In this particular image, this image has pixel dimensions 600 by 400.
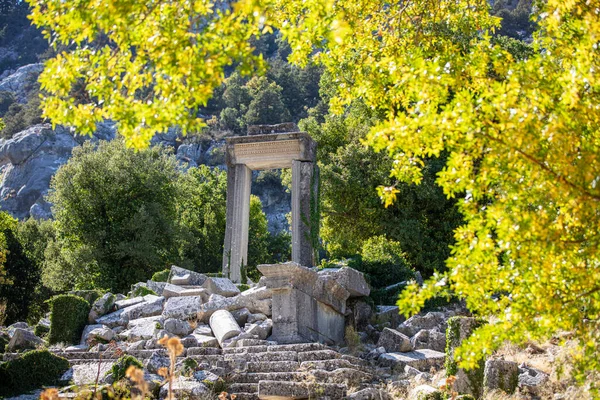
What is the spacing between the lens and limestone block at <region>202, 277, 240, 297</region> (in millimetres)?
15870

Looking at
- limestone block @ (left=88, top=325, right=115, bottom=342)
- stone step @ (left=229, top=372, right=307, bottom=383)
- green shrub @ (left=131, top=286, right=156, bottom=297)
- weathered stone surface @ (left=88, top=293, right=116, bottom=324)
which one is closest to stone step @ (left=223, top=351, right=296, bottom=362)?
stone step @ (left=229, top=372, right=307, bottom=383)

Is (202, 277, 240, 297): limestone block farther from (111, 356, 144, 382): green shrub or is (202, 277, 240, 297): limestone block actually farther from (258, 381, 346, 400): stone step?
(111, 356, 144, 382): green shrub

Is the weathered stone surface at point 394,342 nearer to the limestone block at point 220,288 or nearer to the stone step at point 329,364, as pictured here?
the stone step at point 329,364

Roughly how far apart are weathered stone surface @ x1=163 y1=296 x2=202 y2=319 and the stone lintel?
604cm

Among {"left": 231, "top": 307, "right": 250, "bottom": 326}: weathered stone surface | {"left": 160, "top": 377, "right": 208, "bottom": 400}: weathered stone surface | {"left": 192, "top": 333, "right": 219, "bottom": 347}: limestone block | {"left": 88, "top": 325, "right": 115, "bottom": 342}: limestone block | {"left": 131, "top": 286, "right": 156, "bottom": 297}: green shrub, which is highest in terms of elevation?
{"left": 131, "top": 286, "right": 156, "bottom": 297}: green shrub

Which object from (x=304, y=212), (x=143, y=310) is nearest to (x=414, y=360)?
(x=143, y=310)

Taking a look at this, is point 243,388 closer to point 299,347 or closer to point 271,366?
point 271,366

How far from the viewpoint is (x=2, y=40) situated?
99875mm

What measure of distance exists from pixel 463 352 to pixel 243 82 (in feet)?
251

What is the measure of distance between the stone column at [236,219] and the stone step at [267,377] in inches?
359

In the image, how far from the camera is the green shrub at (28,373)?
391 inches

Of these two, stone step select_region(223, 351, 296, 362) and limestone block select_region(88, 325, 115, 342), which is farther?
limestone block select_region(88, 325, 115, 342)

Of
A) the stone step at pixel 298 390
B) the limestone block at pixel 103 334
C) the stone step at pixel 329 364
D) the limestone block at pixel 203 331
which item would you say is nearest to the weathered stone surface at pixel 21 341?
the limestone block at pixel 103 334

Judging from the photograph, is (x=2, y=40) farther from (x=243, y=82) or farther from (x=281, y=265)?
(x=281, y=265)
